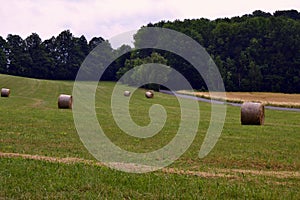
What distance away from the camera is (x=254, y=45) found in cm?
11588

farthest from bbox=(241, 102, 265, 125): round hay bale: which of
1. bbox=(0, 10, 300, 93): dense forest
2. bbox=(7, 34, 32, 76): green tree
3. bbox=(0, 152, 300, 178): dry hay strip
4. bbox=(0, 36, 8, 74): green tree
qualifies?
bbox=(7, 34, 32, 76): green tree

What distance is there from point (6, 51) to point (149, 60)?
46878mm

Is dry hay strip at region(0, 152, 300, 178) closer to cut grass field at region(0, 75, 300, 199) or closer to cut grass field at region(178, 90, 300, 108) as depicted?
cut grass field at region(0, 75, 300, 199)

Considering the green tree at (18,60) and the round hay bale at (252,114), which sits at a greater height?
the green tree at (18,60)

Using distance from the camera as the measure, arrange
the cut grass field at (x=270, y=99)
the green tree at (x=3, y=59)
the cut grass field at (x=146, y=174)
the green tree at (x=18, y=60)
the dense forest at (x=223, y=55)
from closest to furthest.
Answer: the cut grass field at (x=146, y=174)
the cut grass field at (x=270, y=99)
the dense forest at (x=223, y=55)
the green tree at (x=3, y=59)
the green tree at (x=18, y=60)

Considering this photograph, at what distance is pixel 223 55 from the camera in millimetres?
120750

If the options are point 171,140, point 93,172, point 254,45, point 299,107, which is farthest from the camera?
point 254,45

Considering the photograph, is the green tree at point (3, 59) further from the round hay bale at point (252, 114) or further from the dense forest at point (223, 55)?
the round hay bale at point (252, 114)

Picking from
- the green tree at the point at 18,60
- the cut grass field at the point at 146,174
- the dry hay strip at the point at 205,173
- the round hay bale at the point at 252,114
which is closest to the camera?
the cut grass field at the point at 146,174

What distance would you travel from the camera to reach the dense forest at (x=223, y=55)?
11006cm

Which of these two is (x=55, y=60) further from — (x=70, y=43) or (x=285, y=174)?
(x=285, y=174)

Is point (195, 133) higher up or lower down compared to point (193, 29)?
lower down

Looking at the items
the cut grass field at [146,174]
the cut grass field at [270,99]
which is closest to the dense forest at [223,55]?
the cut grass field at [270,99]

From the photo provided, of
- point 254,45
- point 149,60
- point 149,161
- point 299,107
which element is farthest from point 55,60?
point 149,161
